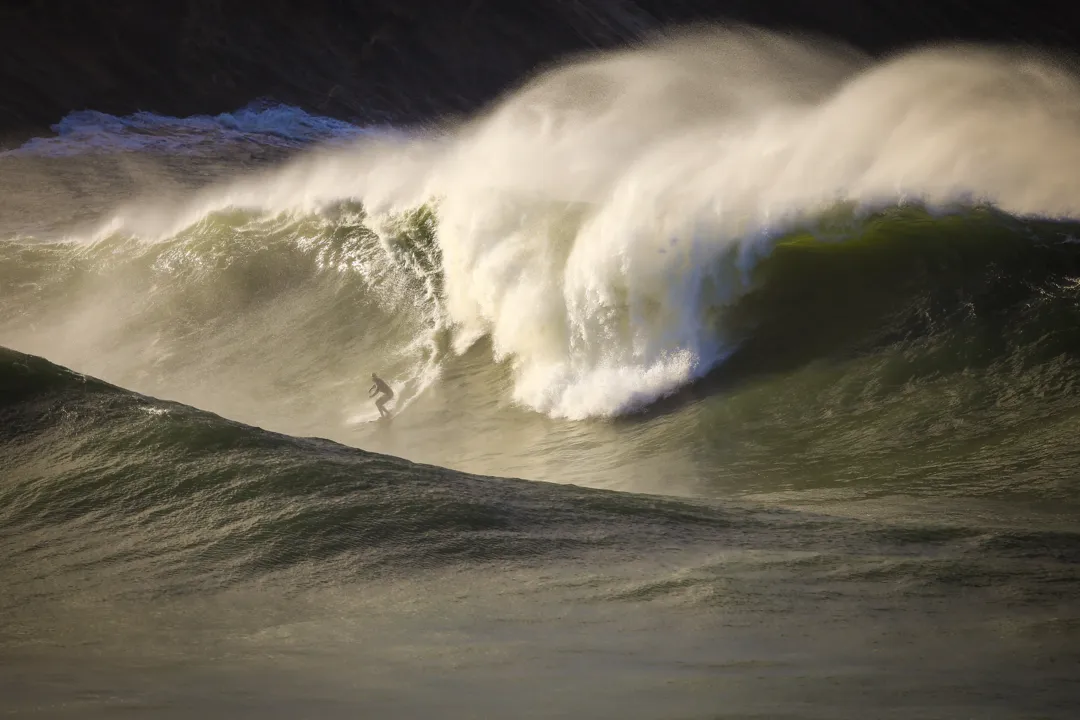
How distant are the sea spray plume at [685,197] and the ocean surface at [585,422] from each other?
1.9 inches

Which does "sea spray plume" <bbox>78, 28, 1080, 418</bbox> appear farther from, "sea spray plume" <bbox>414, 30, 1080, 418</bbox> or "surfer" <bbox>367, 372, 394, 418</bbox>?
"surfer" <bbox>367, 372, 394, 418</bbox>

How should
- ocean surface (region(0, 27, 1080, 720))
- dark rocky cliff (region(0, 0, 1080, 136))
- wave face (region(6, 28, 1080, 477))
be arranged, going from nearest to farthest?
ocean surface (region(0, 27, 1080, 720)), wave face (region(6, 28, 1080, 477)), dark rocky cliff (region(0, 0, 1080, 136))

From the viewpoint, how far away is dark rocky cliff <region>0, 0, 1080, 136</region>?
157 ft

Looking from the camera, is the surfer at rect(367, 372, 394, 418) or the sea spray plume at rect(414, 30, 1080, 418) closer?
the sea spray plume at rect(414, 30, 1080, 418)

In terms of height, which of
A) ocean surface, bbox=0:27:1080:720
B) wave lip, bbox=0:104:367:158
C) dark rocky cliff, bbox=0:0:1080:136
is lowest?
ocean surface, bbox=0:27:1080:720

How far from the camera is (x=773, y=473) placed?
9.31 meters

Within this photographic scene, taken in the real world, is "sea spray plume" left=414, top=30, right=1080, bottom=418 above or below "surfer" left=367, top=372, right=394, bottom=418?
above

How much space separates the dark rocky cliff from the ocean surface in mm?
28157

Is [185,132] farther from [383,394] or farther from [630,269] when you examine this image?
[630,269]

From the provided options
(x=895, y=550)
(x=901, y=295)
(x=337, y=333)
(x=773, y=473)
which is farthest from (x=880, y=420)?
(x=337, y=333)

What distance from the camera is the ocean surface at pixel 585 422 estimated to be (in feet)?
15.7

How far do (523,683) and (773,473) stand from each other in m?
5.20

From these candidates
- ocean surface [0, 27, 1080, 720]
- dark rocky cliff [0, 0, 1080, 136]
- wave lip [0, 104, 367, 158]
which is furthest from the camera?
dark rocky cliff [0, 0, 1080, 136]

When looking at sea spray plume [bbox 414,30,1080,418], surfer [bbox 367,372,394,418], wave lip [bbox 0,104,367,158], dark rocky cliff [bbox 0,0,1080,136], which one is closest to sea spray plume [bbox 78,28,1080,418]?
sea spray plume [bbox 414,30,1080,418]
